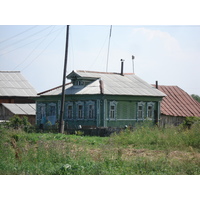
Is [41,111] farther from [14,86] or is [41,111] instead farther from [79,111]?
[14,86]

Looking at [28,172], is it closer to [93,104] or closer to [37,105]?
[93,104]

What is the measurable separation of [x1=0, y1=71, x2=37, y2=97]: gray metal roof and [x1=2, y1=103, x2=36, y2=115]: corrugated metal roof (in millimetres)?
736

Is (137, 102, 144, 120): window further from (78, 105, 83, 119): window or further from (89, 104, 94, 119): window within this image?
Result: (78, 105, 83, 119): window

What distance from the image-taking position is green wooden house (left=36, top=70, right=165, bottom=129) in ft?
82.4

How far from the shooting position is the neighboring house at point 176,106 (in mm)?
28031

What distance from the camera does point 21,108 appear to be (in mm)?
30453

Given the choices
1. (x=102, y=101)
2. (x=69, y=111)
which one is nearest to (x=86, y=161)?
(x=102, y=101)

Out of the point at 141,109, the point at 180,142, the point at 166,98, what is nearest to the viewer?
the point at 180,142

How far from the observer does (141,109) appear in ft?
89.0

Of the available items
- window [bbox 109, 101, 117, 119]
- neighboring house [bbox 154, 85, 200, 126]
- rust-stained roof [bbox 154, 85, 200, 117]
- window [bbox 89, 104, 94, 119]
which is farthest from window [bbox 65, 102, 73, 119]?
rust-stained roof [bbox 154, 85, 200, 117]

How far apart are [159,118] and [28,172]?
19.1m
